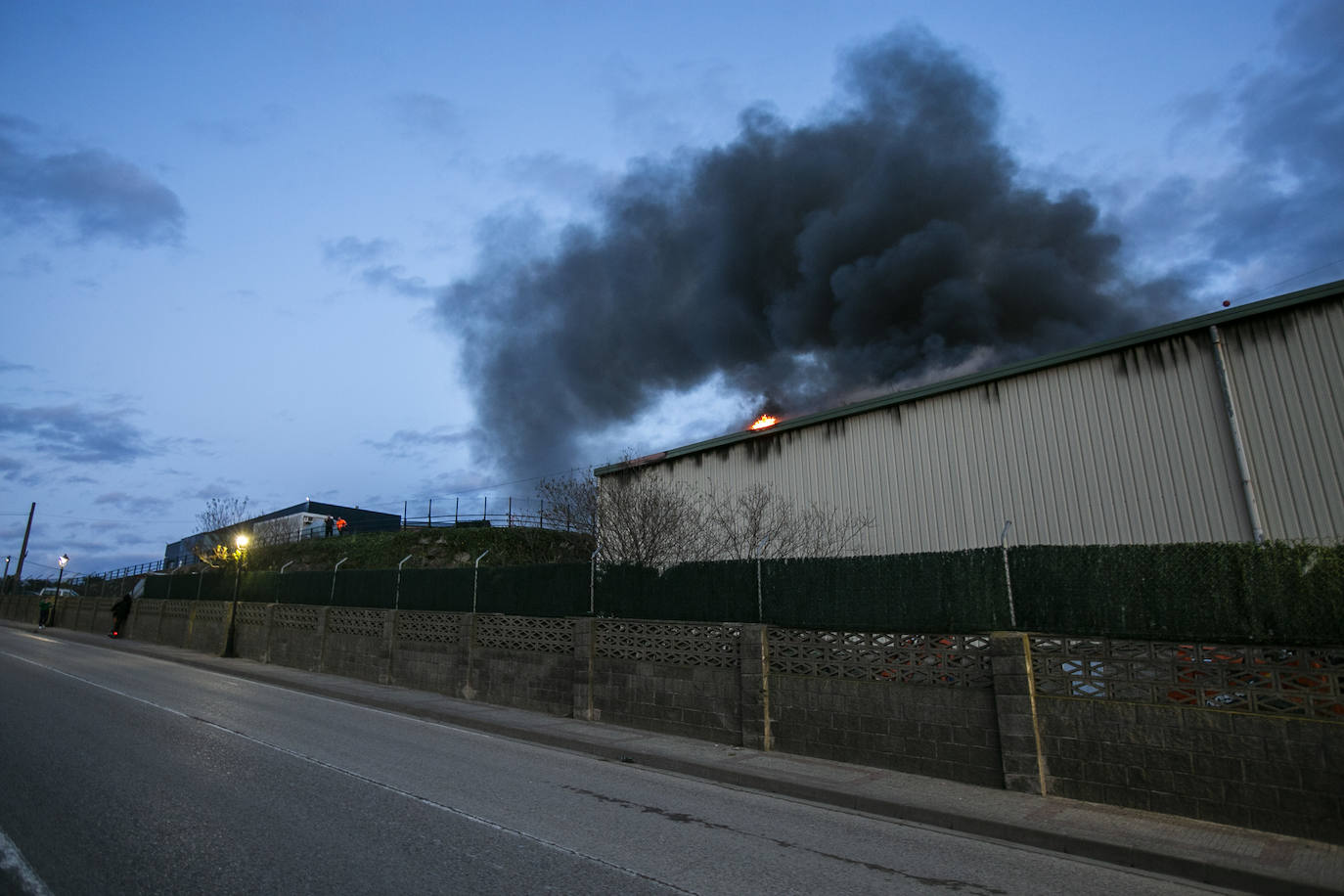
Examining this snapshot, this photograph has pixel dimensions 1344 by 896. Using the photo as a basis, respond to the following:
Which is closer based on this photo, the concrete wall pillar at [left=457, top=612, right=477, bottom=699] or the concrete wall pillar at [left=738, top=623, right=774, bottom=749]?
the concrete wall pillar at [left=738, top=623, right=774, bottom=749]

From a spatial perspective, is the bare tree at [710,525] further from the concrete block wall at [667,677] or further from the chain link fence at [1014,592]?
the chain link fence at [1014,592]

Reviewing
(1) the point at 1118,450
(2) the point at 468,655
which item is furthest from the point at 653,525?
(1) the point at 1118,450

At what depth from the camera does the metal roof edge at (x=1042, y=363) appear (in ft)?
40.1

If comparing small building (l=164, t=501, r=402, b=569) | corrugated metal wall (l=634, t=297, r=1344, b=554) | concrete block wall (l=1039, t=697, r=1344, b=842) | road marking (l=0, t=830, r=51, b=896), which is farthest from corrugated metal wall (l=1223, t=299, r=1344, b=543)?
small building (l=164, t=501, r=402, b=569)

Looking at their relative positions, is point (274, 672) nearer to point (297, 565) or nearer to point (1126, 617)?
point (1126, 617)

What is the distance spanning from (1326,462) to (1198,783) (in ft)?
26.5

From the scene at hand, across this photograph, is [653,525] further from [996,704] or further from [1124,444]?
[996,704]

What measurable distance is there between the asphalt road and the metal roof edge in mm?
10838

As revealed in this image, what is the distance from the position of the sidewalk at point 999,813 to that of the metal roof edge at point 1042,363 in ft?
31.7

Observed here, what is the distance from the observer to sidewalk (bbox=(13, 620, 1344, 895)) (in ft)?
17.9

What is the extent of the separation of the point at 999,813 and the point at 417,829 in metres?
5.11

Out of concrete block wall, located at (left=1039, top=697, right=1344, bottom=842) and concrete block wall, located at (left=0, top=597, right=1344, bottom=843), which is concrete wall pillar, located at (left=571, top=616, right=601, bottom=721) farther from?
concrete block wall, located at (left=1039, top=697, right=1344, bottom=842)

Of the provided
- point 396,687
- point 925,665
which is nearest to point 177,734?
point 396,687

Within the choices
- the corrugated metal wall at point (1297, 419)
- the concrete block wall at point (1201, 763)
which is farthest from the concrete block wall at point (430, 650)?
the corrugated metal wall at point (1297, 419)
